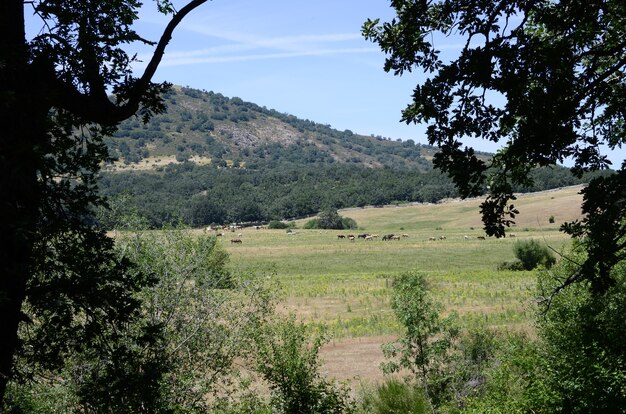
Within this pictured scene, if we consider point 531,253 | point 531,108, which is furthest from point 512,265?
point 531,108

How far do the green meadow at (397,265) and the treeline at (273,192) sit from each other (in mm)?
14237

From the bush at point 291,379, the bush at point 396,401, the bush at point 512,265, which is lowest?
the bush at point 512,265

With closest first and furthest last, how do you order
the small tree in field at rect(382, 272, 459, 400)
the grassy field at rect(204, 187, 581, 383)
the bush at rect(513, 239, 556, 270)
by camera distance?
1. the small tree in field at rect(382, 272, 459, 400)
2. the grassy field at rect(204, 187, 581, 383)
3. the bush at rect(513, 239, 556, 270)

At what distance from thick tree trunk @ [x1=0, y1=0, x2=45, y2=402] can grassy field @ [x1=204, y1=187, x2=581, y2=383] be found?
1366cm

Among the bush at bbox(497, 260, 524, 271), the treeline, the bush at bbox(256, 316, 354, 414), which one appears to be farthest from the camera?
the treeline

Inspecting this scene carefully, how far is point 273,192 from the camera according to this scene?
17350 cm

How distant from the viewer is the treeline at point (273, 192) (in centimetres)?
14375

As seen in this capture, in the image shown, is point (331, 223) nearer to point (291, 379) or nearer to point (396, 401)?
point (396, 401)

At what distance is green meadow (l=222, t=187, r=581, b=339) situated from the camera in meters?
37.4

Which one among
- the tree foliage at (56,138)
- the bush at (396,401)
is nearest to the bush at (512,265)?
the bush at (396,401)

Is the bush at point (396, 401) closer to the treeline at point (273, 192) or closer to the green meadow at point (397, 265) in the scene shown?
the green meadow at point (397, 265)

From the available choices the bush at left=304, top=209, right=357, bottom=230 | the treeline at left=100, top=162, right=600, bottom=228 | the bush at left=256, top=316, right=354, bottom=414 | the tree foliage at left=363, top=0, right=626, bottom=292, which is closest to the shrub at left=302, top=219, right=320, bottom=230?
the bush at left=304, top=209, right=357, bottom=230

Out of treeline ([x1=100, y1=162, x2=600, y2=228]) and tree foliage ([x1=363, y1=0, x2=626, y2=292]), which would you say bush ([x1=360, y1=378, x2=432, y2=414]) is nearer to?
tree foliage ([x1=363, y1=0, x2=626, y2=292])

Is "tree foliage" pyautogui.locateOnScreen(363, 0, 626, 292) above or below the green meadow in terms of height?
above
